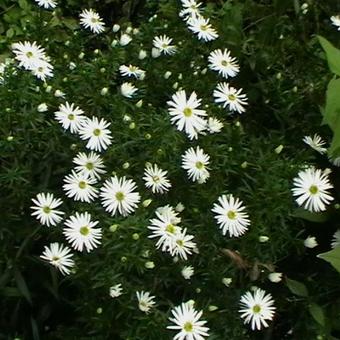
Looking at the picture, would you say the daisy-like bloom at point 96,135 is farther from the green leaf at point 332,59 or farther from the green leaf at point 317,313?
the green leaf at point 317,313

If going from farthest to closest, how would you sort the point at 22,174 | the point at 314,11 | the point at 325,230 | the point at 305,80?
the point at 314,11
the point at 305,80
the point at 325,230
the point at 22,174

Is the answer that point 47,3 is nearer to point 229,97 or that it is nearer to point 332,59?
point 229,97

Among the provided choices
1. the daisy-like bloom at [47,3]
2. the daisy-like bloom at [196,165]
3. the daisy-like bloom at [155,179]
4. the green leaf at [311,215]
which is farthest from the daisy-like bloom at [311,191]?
the daisy-like bloom at [47,3]

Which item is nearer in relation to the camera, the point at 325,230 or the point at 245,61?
the point at 325,230

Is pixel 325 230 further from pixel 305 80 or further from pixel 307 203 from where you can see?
pixel 305 80

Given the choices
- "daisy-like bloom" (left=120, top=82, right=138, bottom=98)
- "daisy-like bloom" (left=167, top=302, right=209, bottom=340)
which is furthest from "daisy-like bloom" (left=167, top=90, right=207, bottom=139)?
"daisy-like bloom" (left=167, top=302, right=209, bottom=340)

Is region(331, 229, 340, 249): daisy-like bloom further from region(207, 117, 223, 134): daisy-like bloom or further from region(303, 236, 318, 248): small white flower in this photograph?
region(207, 117, 223, 134): daisy-like bloom

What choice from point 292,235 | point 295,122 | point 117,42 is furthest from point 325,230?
point 117,42
